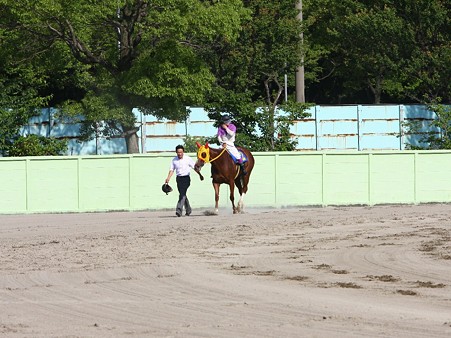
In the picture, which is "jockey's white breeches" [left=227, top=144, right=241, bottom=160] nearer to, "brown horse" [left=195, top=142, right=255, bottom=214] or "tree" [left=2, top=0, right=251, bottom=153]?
"brown horse" [left=195, top=142, right=255, bottom=214]

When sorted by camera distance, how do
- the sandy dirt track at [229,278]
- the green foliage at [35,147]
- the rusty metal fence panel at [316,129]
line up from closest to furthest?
the sandy dirt track at [229,278], the green foliage at [35,147], the rusty metal fence panel at [316,129]

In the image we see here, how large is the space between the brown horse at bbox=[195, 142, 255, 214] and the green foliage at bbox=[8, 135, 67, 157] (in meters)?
14.5

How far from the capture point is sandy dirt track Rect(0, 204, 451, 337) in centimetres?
1091

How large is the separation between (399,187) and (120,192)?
27.8 ft

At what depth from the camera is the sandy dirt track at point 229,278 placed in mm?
10914

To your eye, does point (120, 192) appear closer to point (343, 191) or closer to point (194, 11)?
point (343, 191)

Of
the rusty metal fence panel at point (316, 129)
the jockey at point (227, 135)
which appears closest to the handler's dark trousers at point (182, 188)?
the jockey at point (227, 135)

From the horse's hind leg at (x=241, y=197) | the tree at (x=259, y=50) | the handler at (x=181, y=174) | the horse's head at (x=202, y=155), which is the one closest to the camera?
the horse's head at (x=202, y=155)

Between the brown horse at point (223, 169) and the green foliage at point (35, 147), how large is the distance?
14.5m

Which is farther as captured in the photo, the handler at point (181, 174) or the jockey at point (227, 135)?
the jockey at point (227, 135)

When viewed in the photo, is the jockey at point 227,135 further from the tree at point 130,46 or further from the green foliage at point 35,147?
the green foliage at point 35,147

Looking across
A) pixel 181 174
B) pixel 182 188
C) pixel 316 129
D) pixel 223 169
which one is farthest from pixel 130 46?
pixel 182 188

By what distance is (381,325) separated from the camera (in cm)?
1066

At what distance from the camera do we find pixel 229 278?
1504cm
